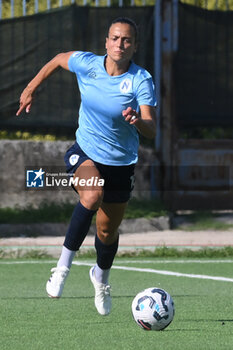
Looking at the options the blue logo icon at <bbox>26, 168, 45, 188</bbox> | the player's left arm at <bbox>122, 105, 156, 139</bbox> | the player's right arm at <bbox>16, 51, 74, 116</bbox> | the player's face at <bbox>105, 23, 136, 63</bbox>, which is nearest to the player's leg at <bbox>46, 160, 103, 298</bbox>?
the player's left arm at <bbox>122, 105, 156, 139</bbox>

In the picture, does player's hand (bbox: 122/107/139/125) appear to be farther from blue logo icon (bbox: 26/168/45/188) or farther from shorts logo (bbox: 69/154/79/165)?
blue logo icon (bbox: 26/168/45/188)

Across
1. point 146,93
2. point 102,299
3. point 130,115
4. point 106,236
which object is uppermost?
point 130,115

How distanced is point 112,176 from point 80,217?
42 centimetres

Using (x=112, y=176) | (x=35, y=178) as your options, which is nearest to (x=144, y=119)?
(x=112, y=176)

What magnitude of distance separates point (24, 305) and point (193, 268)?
3.15 m

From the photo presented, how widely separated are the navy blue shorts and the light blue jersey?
44 millimetres

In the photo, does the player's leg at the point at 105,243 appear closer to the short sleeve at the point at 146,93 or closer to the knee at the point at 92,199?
the knee at the point at 92,199

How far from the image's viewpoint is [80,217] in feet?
23.5

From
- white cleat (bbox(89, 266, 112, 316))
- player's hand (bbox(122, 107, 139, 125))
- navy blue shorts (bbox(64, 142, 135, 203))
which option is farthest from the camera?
navy blue shorts (bbox(64, 142, 135, 203))

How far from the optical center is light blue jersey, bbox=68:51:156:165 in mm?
7270

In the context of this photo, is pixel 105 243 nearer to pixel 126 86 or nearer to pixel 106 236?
pixel 106 236

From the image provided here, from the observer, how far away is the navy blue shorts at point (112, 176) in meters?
7.33

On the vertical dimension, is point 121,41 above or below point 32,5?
above

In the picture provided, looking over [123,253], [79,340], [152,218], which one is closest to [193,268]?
[123,253]
